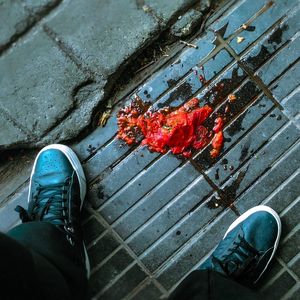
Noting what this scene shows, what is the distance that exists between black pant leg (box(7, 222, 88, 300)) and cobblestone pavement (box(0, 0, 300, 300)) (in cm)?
29

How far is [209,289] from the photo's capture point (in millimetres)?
2293

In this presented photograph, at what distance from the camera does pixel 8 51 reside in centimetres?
255

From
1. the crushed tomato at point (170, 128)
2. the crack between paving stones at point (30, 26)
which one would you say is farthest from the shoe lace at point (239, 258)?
the crack between paving stones at point (30, 26)

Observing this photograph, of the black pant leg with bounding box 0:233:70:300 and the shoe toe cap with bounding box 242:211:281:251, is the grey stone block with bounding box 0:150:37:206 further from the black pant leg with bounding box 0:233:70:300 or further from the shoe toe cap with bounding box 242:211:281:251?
the shoe toe cap with bounding box 242:211:281:251

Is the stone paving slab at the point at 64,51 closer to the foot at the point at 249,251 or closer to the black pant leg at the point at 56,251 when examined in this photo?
the black pant leg at the point at 56,251

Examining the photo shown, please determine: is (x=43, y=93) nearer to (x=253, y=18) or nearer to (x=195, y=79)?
(x=195, y=79)

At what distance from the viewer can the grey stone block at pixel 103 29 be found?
2.54 m

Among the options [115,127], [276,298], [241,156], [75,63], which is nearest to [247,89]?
[241,156]

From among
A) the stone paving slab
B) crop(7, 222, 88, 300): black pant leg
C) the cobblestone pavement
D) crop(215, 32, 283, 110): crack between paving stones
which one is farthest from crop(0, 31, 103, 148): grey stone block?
crop(215, 32, 283, 110): crack between paving stones

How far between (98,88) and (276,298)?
1.54 metres

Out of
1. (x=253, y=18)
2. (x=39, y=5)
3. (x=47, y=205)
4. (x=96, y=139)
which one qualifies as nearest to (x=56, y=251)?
(x=47, y=205)

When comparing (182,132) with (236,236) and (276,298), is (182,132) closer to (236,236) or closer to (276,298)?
(236,236)

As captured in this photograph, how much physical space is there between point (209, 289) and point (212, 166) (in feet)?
2.25

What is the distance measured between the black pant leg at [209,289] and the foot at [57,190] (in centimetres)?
58
